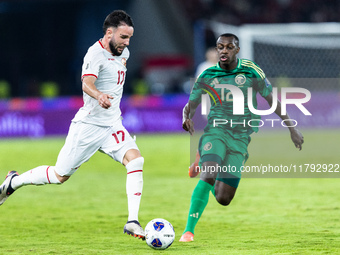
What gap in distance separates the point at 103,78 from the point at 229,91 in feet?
3.86

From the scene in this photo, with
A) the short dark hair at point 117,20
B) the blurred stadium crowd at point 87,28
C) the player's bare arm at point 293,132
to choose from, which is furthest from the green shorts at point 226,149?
the blurred stadium crowd at point 87,28

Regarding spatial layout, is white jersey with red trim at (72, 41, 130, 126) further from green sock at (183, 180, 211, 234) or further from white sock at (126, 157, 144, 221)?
green sock at (183, 180, 211, 234)

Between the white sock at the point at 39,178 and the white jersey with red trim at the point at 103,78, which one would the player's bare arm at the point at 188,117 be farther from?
the white sock at the point at 39,178

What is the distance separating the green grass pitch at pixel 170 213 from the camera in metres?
6.30

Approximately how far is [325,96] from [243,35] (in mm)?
2973

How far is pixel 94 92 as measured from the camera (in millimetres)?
6371

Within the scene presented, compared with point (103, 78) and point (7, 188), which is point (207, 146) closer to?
point (103, 78)

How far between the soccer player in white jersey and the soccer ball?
0.91 ft

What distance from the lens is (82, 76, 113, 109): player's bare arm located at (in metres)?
6.20

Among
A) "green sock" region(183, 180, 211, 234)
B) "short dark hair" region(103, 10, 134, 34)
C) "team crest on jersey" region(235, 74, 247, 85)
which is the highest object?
"short dark hair" region(103, 10, 134, 34)

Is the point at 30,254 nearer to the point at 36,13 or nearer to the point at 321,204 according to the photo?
the point at 321,204

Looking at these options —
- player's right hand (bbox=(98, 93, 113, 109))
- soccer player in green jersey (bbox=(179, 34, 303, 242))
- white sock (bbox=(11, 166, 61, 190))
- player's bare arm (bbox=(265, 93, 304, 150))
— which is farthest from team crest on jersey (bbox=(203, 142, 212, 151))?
white sock (bbox=(11, 166, 61, 190))

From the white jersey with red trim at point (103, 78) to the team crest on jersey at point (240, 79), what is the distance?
1.07 metres

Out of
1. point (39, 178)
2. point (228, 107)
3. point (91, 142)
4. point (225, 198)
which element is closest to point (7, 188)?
point (39, 178)
